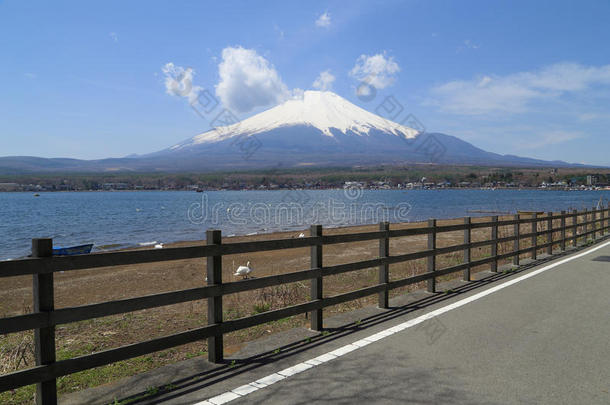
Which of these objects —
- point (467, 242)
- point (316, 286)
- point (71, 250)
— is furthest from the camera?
point (71, 250)

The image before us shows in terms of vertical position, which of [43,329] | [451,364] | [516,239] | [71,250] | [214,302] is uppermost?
[43,329]

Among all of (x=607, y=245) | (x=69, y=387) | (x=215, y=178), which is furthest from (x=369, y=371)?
(x=215, y=178)

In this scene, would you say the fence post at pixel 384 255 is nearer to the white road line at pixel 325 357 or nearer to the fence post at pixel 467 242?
the white road line at pixel 325 357

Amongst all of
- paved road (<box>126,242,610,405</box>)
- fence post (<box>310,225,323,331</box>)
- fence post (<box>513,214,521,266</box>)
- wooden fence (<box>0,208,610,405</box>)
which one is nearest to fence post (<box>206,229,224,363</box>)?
wooden fence (<box>0,208,610,405</box>)

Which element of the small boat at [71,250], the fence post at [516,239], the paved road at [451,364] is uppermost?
the fence post at [516,239]

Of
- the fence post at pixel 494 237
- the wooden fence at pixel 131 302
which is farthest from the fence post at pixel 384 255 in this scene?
the fence post at pixel 494 237

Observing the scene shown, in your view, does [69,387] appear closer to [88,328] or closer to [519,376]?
[88,328]

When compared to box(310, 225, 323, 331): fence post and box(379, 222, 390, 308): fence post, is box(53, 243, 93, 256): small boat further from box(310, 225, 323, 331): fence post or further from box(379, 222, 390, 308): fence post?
box(310, 225, 323, 331): fence post

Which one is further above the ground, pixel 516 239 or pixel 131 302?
pixel 131 302

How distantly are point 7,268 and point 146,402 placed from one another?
63.0 inches

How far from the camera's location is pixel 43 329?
3.91 metres

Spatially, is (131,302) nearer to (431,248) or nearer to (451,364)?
(451,364)

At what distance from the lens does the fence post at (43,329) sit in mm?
3910

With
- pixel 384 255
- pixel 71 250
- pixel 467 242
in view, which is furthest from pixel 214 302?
pixel 71 250
